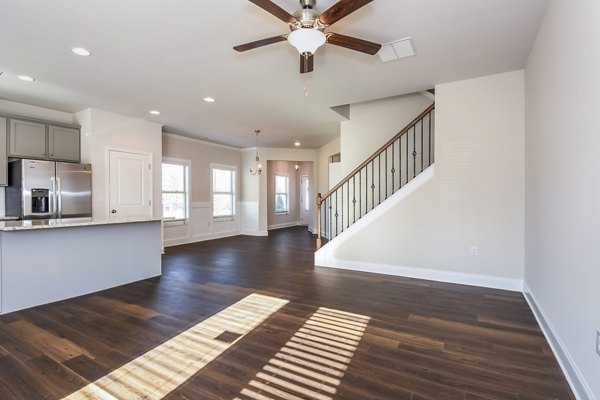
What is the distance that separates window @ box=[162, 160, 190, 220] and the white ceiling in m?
2.06

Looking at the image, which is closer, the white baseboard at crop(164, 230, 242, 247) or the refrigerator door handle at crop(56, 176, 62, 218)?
the refrigerator door handle at crop(56, 176, 62, 218)

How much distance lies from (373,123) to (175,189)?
484cm

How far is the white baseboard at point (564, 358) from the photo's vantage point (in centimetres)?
170

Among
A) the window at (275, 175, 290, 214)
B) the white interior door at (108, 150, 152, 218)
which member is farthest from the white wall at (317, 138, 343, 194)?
the white interior door at (108, 150, 152, 218)

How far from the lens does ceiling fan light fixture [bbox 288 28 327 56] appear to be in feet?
7.23

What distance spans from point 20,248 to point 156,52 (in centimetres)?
250

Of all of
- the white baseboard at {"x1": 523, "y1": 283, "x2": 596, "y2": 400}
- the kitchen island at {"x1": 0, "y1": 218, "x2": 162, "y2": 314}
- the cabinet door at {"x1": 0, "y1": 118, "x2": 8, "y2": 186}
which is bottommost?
the white baseboard at {"x1": 523, "y1": 283, "x2": 596, "y2": 400}

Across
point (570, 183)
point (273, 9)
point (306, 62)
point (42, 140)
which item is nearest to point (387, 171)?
point (306, 62)

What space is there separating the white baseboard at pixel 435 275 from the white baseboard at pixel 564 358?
0.69m

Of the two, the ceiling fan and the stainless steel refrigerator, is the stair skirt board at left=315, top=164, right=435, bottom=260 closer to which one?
the ceiling fan

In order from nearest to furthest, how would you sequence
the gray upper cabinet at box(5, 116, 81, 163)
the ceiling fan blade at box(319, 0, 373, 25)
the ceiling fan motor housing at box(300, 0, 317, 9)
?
the ceiling fan blade at box(319, 0, 373, 25) → the ceiling fan motor housing at box(300, 0, 317, 9) → the gray upper cabinet at box(5, 116, 81, 163)

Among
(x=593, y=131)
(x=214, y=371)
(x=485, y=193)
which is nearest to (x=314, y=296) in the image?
(x=214, y=371)

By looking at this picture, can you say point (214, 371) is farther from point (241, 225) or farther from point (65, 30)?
point (241, 225)

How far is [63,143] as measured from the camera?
4.87 meters
